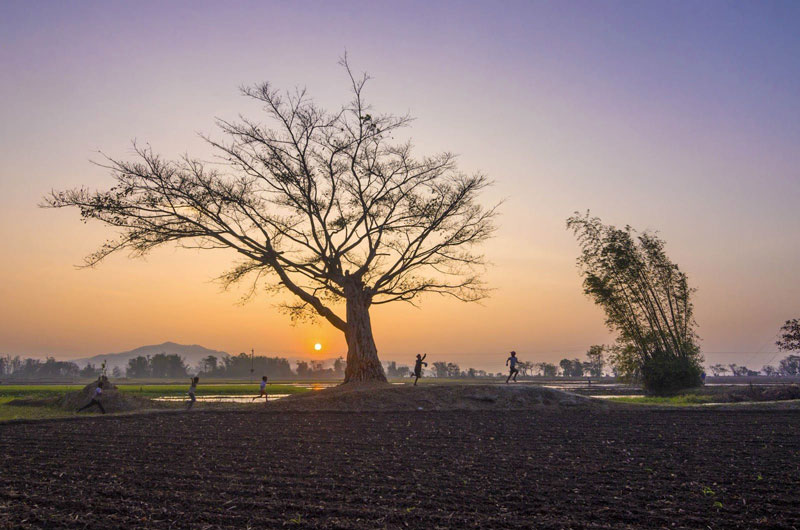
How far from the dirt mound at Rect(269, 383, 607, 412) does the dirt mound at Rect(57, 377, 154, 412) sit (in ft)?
24.6

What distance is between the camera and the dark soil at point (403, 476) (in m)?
6.91

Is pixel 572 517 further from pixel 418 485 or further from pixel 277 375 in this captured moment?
pixel 277 375

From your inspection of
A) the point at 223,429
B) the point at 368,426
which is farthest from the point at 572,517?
the point at 223,429

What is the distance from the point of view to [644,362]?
36.7 m

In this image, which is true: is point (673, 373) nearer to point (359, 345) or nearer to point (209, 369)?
point (359, 345)

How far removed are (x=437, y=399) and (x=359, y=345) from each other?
7466 millimetres

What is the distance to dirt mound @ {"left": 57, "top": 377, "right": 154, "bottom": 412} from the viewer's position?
2638 centimetres

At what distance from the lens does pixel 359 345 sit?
3091cm

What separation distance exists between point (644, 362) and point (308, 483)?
33.6 meters

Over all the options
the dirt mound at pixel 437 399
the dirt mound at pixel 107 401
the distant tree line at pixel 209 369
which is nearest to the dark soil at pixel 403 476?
the dirt mound at pixel 437 399

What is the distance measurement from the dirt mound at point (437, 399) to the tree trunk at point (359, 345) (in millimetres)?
4155

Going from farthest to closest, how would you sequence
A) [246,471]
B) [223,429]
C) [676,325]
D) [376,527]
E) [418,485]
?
[676,325], [223,429], [246,471], [418,485], [376,527]

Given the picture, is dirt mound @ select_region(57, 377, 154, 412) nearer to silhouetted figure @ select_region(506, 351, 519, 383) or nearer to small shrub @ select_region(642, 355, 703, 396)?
silhouetted figure @ select_region(506, 351, 519, 383)

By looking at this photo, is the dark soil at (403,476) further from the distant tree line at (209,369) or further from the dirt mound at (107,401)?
the distant tree line at (209,369)
